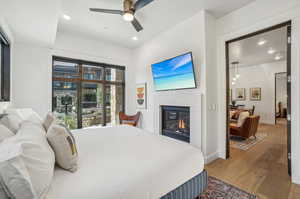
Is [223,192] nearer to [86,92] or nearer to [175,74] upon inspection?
[175,74]

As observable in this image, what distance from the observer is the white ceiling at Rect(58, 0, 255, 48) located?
8.12 feet

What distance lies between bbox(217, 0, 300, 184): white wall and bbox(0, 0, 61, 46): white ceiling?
9.84 ft

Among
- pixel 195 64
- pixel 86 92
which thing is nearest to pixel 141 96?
pixel 86 92

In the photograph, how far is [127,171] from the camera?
108 centimetres

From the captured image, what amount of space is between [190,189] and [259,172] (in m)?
1.75

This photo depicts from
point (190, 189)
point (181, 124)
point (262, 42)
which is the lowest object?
point (190, 189)

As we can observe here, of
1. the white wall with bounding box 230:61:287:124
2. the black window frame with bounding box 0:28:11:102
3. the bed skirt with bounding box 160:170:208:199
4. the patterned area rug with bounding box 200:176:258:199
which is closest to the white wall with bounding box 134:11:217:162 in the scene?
the patterned area rug with bounding box 200:176:258:199

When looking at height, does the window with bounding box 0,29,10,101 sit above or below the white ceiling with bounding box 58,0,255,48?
below

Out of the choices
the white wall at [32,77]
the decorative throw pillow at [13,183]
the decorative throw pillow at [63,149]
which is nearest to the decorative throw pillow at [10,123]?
the decorative throw pillow at [63,149]

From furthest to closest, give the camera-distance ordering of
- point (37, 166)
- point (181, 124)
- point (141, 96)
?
1. point (141, 96)
2. point (181, 124)
3. point (37, 166)

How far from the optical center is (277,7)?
7.18 feet

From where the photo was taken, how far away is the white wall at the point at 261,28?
6.60 ft

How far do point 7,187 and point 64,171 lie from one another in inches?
17.7

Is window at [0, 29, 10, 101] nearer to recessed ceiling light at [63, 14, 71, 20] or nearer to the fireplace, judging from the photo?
recessed ceiling light at [63, 14, 71, 20]
